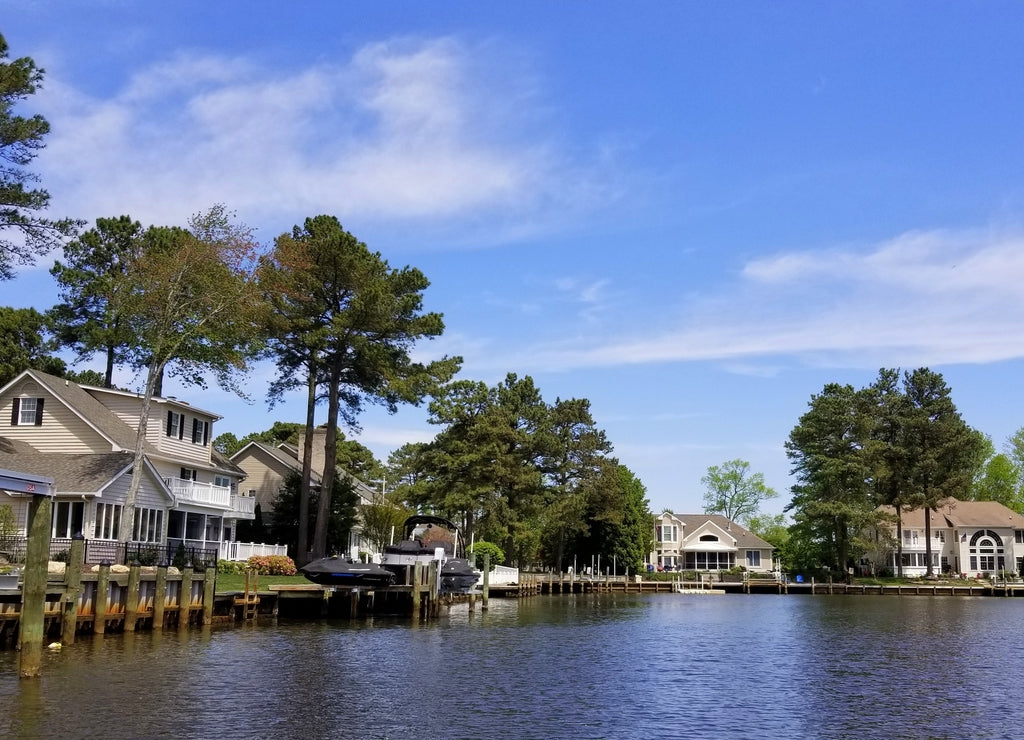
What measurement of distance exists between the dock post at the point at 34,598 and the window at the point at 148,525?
24604 millimetres

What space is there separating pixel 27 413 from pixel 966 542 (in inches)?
3791

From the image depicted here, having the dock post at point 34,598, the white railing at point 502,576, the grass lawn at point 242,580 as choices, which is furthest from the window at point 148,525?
the white railing at point 502,576

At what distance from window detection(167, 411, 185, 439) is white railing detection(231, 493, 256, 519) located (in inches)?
197

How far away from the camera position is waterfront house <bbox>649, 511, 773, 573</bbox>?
116938 mm

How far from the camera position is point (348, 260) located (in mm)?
55469

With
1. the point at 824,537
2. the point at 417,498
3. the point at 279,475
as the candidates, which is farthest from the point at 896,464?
the point at 279,475

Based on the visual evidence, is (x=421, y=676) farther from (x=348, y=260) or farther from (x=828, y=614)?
(x=828, y=614)

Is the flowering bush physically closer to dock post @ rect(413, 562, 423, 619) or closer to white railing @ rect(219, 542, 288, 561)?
white railing @ rect(219, 542, 288, 561)

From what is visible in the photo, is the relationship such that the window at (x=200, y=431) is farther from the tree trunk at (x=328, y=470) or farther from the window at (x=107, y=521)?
the window at (x=107, y=521)

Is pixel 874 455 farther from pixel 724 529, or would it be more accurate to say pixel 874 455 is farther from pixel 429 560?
pixel 429 560

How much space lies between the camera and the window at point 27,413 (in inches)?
1860

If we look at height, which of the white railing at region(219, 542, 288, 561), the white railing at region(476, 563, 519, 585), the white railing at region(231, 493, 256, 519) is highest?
the white railing at region(231, 493, 256, 519)

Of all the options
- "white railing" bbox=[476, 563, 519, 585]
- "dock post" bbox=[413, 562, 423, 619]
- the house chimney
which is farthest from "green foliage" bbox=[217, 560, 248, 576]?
the house chimney

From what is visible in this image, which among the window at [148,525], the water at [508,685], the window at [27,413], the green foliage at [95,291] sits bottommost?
the water at [508,685]
